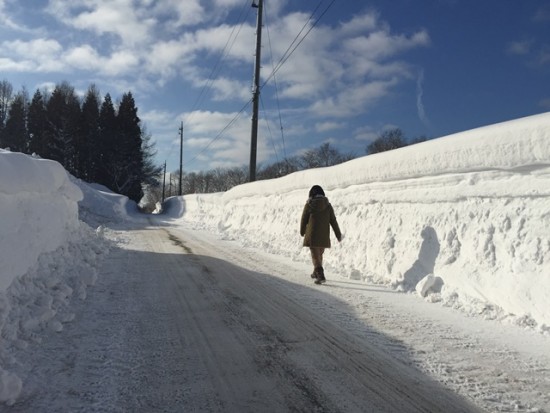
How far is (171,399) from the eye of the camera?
325cm

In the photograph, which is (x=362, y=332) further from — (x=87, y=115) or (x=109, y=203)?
(x=87, y=115)

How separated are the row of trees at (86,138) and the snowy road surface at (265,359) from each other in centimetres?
4774

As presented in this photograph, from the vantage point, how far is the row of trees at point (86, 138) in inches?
1940

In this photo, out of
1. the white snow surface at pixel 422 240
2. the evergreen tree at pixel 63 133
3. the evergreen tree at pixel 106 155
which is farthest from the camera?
the evergreen tree at pixel 106 155

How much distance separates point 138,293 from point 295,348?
3134mm

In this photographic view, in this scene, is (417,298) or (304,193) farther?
(304,193)

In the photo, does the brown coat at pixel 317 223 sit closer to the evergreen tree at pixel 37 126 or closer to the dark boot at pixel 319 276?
the dark boot at pixel 319 276

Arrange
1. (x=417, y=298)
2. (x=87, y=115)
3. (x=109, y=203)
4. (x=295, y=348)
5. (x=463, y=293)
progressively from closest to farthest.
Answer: (x=295, y=348), (x=463, y=293), (x=417, y=298), (x=109, y=203), (x=87, y=115)

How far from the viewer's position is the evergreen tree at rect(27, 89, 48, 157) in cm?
4895

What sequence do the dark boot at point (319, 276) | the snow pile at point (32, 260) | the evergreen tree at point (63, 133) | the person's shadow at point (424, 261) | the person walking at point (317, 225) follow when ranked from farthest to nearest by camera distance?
the evergreen tree at point (63, 133) → the person walking at point (317, 225) → the dark boot at point (319, 276) → the person's shadow at point (424, 261) → the snow pile at point (32, 260)

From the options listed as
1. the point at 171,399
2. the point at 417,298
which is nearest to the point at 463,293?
the point at 417,298

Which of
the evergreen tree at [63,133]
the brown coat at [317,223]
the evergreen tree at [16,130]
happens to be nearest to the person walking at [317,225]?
the brown coat at [317,223]

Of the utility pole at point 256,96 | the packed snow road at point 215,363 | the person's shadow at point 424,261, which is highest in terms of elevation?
the utility pole at point 256,96

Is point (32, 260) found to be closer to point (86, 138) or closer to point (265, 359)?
point (265, 359)
